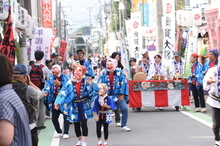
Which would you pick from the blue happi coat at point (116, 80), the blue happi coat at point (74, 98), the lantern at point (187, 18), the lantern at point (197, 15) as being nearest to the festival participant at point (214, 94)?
the blue happi coat at point (74, 98)

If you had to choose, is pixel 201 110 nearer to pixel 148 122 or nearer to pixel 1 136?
pixel 148 122

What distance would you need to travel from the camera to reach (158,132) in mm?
10023

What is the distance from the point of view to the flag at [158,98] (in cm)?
1385

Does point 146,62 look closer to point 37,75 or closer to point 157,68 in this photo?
point 157,68

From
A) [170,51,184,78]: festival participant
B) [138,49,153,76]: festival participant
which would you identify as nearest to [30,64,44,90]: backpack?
[138,49,153,76]: festival participant

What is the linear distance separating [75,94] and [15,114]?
5138 mm

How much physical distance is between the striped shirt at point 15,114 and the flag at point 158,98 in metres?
10.4

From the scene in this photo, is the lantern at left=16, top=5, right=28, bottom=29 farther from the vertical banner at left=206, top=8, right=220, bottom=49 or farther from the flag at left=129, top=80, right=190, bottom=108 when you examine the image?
the vertical banner at left=206, top=8, right=220, bottom=49

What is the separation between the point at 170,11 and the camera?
2183cm

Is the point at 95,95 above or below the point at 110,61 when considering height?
below

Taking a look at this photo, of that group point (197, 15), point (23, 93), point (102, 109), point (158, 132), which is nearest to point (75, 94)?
point (102, 109)

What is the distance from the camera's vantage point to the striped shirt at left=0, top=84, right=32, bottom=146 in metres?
3.31

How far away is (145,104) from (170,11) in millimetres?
9073

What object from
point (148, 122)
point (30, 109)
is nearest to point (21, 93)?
point (30, 109)
